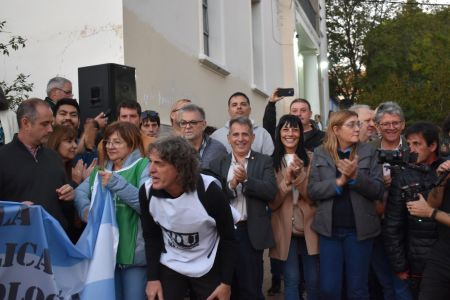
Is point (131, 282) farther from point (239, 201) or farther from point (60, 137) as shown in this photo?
point (60, 137)

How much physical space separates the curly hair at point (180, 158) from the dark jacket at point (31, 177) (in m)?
0.91

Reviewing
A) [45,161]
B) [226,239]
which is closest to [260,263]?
[226,239]

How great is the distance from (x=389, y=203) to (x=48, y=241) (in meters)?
2.84

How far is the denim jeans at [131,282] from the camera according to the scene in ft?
14.0

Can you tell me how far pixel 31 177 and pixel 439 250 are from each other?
10.0 ft

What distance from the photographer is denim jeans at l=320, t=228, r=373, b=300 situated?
4949 mm

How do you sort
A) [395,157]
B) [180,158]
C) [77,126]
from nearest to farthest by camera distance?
1. [180,158]
2. [395,157]
3. [77,126]

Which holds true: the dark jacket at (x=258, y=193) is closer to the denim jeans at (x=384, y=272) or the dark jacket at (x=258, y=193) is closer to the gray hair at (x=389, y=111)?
the denim jeans at (x=384, y=272)

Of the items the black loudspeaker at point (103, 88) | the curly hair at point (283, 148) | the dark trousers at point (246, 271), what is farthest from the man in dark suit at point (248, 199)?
the black loudspeaker at point (103, 88)

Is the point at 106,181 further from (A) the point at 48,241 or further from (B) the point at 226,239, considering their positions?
(B) the point at 226,239

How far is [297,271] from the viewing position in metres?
5.16

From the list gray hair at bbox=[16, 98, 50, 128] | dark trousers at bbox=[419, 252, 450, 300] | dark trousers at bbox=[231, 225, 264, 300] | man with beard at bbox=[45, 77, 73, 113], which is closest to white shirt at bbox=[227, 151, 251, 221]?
dark trousers at bbox=[231, 225, 264, 300]

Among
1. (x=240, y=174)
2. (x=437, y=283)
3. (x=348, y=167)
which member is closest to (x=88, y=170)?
(x=240, y=174)

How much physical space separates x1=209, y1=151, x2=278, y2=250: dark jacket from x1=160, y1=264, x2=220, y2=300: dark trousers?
0.93 m
